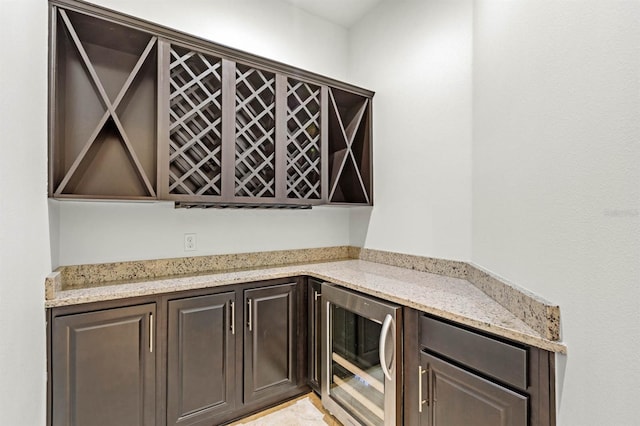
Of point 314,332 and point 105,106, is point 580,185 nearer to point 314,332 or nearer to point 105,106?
point 314,332

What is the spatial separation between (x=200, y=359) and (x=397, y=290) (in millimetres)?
1204

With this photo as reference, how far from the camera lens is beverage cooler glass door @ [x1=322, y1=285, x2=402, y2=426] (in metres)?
1.53

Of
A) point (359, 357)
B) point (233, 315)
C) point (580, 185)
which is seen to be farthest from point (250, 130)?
point (580, 185)

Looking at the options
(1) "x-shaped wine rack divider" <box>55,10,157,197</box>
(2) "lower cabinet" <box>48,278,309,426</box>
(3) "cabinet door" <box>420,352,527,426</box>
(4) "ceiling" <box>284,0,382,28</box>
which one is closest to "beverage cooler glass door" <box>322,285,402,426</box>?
(3) "cabinet door" <box>420,352,527,426</box>

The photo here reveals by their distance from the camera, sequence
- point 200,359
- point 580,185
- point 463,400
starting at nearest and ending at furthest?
point 580,185, point 463,400, point 200,359

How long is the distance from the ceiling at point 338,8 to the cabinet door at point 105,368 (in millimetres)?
2629

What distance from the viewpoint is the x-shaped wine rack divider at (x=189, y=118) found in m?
1.79

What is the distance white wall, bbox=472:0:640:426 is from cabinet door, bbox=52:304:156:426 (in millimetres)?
1829

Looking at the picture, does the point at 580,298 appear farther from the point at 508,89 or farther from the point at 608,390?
the point at 508,89

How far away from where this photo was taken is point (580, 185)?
37.2 inches

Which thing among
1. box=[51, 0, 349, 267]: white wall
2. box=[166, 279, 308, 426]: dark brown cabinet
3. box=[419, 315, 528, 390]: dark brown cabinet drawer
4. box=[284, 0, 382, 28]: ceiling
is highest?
box=[284, 0, 382, 28]: ceiling

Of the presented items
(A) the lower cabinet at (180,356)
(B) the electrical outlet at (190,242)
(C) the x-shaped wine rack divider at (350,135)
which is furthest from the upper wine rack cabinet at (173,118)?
(A) the lower cabinet at (180,356)

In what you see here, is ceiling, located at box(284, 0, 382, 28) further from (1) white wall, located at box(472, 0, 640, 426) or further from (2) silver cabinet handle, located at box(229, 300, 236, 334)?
(2) silver cabinet handle, located at box(229, 300, 236, 334)

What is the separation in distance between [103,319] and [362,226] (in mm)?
1977
